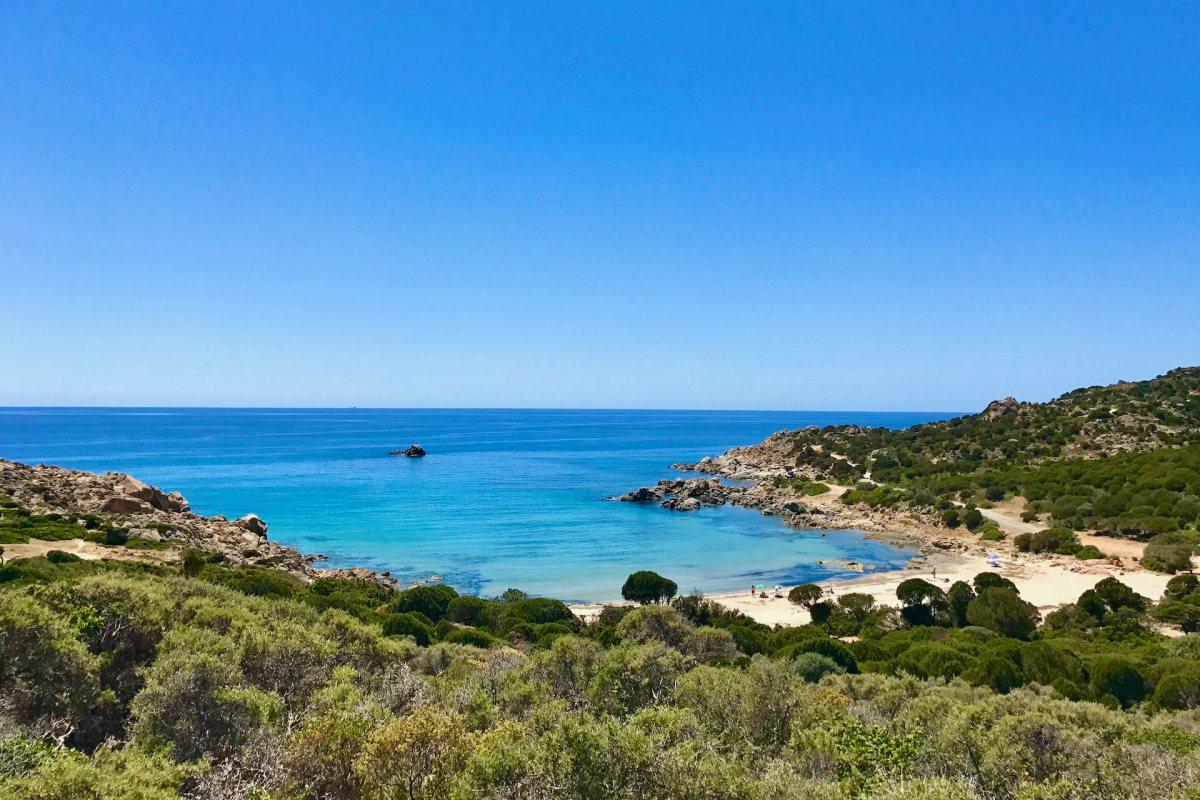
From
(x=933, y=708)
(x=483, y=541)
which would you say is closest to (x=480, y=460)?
(x=483, y=541)

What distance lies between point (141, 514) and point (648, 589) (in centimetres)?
3256

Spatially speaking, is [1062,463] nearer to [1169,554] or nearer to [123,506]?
[1169,554]

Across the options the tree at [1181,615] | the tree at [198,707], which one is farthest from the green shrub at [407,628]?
the tree at [1181,615]

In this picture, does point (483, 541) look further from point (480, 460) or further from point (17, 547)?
point (480, 460)

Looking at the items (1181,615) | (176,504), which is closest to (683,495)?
(176,504)

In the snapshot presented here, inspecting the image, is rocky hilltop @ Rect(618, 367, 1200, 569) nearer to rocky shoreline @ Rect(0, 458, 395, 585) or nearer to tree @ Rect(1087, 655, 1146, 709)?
tree @ Rect(1087, 655, 1146, 709)

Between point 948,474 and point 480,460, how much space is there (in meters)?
74.2

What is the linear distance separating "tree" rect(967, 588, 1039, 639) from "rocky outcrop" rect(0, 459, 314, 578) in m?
33.4

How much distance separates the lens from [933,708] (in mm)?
11016

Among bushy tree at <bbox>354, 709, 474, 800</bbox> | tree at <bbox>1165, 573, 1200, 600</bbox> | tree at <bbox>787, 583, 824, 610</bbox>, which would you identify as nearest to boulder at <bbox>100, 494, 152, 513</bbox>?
tree at <bbox>787, 583, 824, 610</bbox>

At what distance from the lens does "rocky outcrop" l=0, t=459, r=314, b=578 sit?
38.1 meters

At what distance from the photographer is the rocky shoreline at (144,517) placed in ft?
123

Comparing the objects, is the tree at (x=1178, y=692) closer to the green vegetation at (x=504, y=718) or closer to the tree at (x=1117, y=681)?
the green vegetation at (x=504, y=718)

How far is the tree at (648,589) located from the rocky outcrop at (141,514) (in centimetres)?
Answer: 1794
